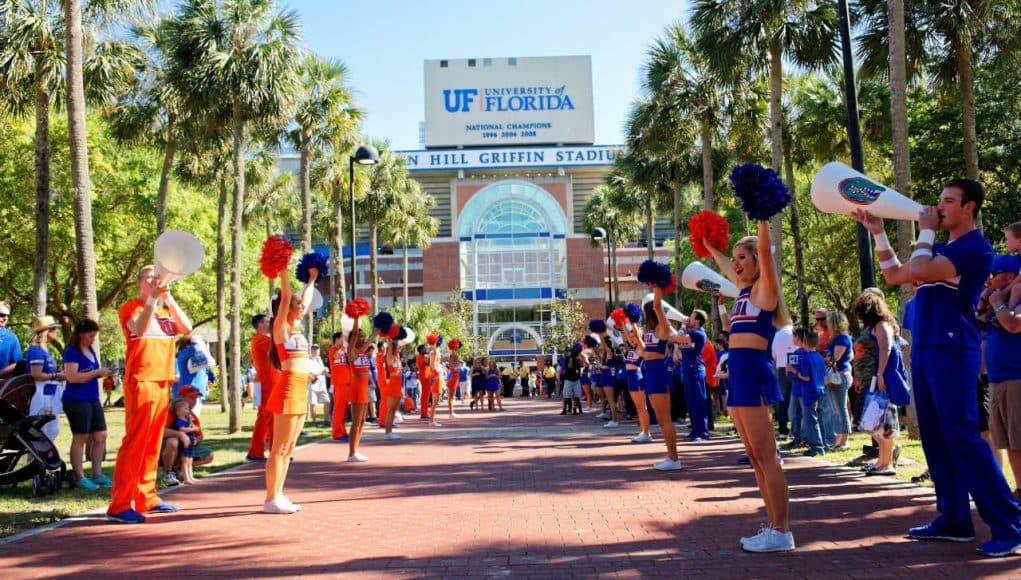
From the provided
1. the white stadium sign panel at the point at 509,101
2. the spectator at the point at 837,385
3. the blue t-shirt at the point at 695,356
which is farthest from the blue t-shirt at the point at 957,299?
the white stadium sign panel at the point at 509,101

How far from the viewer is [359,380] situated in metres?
11.8

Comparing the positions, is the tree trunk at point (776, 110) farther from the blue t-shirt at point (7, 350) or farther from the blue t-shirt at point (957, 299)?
the blue t-shirt at point (7, 350)

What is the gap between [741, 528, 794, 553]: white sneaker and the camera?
536cm

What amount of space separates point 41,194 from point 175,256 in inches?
509

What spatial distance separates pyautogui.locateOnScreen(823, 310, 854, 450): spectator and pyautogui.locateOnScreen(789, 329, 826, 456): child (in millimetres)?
201

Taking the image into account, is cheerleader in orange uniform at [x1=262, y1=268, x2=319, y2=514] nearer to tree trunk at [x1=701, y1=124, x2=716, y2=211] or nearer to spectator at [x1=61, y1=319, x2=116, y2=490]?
spectator at [x1=61, y1=319, x2=116, y2=490]

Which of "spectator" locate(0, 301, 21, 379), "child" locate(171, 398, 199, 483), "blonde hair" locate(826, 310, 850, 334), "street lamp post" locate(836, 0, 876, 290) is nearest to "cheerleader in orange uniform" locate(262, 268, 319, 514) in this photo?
"child" locate(171, 398, 199, 483)

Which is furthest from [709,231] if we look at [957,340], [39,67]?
[39,67]

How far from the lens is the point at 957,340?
5.14 meters

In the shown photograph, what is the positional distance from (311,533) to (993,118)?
24295 millimetres

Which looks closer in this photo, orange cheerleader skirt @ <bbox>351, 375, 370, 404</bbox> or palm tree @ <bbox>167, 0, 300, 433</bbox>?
orange cheerleader skirt @ <bbox>351, 375, 370, 404</bbox>

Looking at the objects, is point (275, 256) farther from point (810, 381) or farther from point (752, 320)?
point (810, 381)

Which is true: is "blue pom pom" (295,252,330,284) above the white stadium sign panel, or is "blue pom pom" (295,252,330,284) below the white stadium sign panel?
below

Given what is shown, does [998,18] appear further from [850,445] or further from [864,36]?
[850,445]
